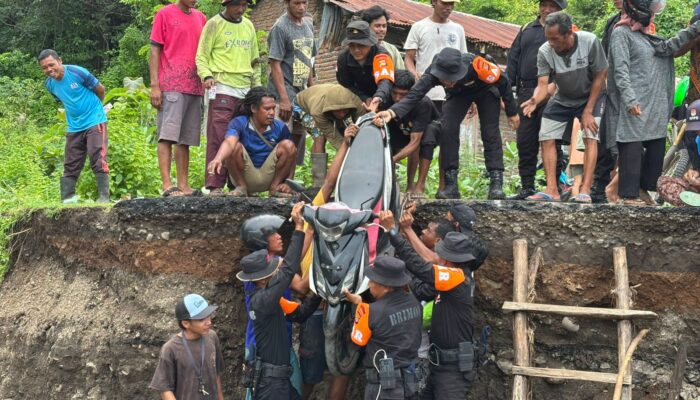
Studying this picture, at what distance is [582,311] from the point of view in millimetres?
6406

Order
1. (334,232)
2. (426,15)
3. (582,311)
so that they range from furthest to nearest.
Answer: (426,15)
(582,311)
(334,232)

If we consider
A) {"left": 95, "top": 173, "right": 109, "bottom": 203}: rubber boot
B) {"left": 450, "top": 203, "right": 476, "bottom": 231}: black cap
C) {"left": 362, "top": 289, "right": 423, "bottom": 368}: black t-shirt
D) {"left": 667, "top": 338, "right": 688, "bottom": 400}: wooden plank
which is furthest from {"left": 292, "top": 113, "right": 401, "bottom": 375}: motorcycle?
{"left": 95, "top": 173, "right": 109, "bottom": 203}: rubber boot

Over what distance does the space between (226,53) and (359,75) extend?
4.28 ft

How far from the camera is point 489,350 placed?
23.6 feet

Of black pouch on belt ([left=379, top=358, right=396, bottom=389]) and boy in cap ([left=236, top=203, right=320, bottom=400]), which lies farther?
boy in cap ([left=236, top=203, right=320, bottom=400])

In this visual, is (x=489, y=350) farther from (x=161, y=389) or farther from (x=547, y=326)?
(x=161, y=389)

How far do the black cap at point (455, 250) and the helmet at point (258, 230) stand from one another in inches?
50.6

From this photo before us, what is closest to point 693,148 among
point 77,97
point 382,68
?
point 382,68

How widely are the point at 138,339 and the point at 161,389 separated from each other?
1.34 m

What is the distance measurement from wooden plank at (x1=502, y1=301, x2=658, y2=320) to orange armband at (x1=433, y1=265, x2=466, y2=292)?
58cm

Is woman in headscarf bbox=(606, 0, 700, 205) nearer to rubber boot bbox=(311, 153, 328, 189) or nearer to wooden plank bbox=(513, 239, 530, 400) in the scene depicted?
wooden plank bbox=(513, 239, 530, 400)

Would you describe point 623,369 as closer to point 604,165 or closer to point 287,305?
point 287,305

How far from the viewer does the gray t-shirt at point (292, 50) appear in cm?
826

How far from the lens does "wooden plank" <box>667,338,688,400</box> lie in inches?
266
